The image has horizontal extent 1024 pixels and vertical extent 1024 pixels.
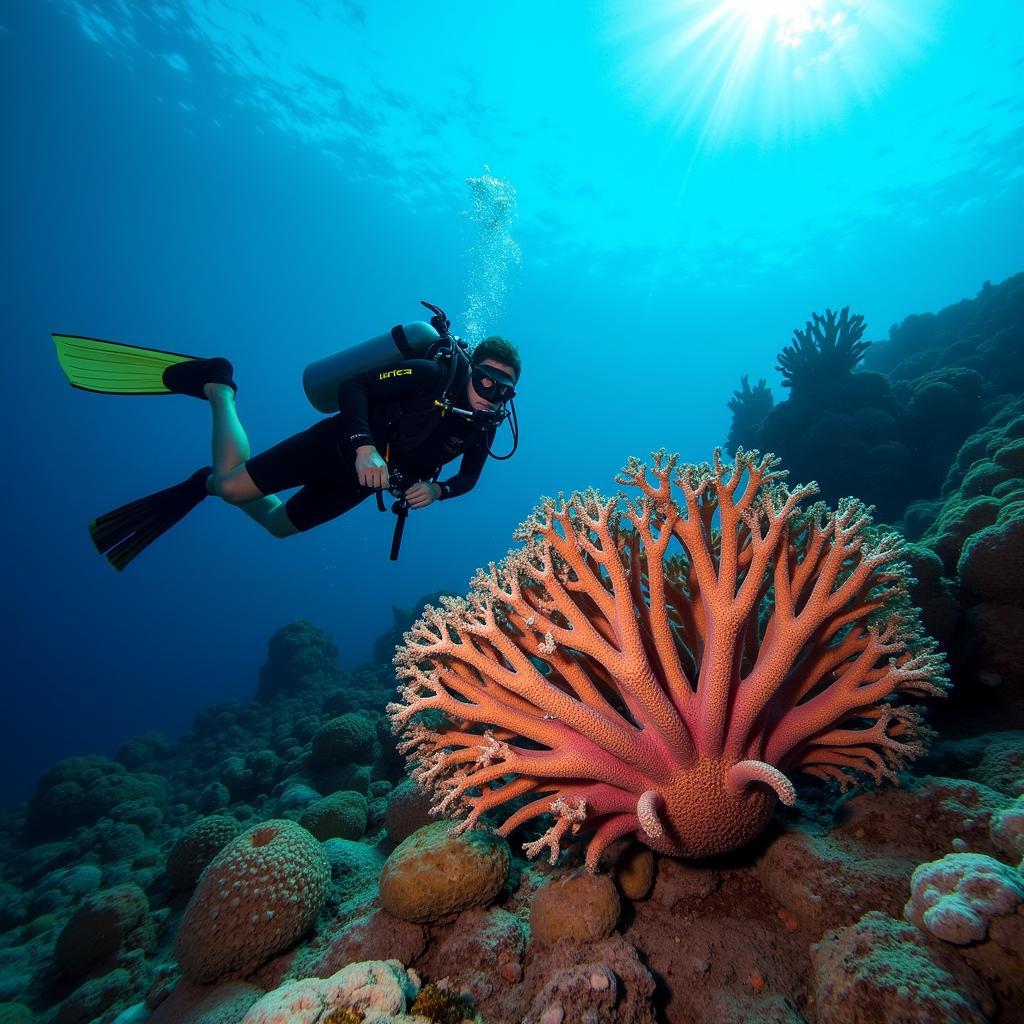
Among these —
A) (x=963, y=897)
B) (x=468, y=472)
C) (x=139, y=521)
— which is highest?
(x=139, y=521)

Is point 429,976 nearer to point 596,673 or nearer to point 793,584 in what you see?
point 596,673

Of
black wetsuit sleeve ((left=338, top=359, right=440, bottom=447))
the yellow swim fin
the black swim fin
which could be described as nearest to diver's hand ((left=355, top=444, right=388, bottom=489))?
black wetsuit sleeve ((left=338, top=359, right=440, bottom=447))

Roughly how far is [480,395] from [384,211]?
221 ft

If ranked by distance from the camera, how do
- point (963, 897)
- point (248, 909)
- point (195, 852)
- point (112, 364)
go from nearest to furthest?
point (963, 897) < point (248, 909) < point (195, 852) < point (112, 364)

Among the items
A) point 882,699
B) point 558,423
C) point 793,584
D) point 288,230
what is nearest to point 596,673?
point 793,584

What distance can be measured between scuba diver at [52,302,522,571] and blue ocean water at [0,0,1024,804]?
34570 mm

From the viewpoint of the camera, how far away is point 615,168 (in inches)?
1930

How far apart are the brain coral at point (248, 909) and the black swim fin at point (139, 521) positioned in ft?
12.0

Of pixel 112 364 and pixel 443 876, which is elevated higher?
pixel 112 364

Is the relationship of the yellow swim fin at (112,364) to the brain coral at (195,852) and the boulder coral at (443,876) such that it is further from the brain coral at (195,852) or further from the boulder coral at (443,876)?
the boulder coral at (443,876)

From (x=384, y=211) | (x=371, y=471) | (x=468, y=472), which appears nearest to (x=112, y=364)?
(x=371, y=471)

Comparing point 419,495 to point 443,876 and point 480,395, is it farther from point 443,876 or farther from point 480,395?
point 443,876

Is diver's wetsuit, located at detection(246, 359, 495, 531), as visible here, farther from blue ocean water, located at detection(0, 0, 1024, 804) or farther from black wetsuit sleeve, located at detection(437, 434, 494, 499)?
blue ocean water, located at detection(0, 0, 1024, 804)

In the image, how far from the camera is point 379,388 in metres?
5.01
